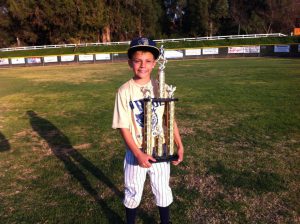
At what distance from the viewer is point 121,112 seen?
2.65 metres

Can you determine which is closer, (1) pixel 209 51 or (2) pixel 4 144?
(2) pixel 4 144

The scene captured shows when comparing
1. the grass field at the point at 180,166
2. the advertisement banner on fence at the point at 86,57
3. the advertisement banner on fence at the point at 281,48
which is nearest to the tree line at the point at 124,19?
the advertisement banner on fence at the point at 86,57

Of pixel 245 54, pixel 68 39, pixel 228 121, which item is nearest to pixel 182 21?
pixel 68 39

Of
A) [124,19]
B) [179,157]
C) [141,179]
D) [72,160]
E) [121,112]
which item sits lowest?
[72,160]

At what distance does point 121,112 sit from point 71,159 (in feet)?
10.9

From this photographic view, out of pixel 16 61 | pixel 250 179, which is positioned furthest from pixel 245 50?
pixel 250 179

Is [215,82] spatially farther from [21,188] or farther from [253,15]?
[253,15]

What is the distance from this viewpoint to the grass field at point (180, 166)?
371 centimetres

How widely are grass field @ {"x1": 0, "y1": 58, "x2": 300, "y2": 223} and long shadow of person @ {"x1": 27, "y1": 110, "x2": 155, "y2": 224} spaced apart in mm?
16

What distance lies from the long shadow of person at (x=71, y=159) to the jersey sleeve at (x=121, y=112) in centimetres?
150

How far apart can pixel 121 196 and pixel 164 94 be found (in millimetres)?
2128

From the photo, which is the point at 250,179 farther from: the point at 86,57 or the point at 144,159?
the point at 86,57

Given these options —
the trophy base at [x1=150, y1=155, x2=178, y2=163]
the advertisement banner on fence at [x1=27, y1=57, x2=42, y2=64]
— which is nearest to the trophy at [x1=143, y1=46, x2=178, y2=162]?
the trophy base at [x1=150, y1=155, x2=178, y2=163]

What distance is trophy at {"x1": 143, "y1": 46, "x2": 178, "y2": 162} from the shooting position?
248 cm
